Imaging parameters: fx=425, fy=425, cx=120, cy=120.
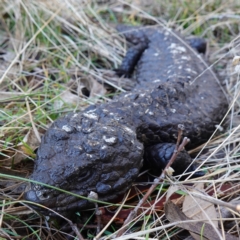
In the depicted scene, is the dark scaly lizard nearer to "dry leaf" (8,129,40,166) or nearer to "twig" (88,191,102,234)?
"twig" (88,191,102,234)

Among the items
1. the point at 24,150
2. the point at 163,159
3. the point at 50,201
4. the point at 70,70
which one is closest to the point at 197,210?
the point at 163,159

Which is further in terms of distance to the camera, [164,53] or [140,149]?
[164,53]

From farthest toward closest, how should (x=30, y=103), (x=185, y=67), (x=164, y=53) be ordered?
(x=164, y=53) → (x=185, y=67) → (x=30, y=103)

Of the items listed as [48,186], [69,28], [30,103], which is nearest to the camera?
[48,186]

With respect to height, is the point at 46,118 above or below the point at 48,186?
below

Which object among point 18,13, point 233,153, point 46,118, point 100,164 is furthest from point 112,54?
point 100,164

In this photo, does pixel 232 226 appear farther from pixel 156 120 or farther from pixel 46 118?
pixel 46 118

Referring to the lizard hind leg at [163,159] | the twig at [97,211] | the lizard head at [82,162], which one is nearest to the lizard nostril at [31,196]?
the lizard head at [82,162]
